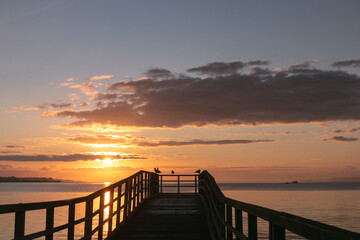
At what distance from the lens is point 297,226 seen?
3.09 meters

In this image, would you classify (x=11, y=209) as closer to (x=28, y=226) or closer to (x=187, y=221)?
(x=187, y=221)

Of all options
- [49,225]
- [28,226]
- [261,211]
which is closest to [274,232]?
[261,211]

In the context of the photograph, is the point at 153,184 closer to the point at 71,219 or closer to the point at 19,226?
the point at 71,219

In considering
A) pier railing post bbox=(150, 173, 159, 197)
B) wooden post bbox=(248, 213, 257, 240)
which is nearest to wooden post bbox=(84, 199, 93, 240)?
wooden post bbox=(248, 213, 257, 240)

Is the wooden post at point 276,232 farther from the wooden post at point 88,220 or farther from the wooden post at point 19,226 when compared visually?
the wooden post at point 88,220

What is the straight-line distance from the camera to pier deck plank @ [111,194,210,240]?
1095cm

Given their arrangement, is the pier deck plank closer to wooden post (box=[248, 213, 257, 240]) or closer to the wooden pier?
the wooden pier

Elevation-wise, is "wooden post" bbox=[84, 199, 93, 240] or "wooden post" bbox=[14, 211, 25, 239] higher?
"wooden post" bbox=[14, 211, 25, 239]

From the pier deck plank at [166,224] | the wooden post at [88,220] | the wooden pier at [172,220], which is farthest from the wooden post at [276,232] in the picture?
A: the pier deck plank at [166,224]

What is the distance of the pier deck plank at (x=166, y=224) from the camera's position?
1095 centimetres

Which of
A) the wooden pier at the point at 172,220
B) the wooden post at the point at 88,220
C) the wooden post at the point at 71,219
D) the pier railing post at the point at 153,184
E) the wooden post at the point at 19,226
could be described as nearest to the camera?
the wooden pier at the point at 172,220

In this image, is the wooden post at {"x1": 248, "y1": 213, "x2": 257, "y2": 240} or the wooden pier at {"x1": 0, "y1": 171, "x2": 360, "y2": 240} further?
the wooden post at {"x1": 248, "y1": 213, "x2": 257, "y2": 240}

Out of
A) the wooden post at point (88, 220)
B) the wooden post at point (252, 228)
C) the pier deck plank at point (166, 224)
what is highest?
the wooden post at point (252, 228)

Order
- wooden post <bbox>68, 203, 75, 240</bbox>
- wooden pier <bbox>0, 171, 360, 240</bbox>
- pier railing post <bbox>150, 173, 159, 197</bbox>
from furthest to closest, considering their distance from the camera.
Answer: pier railing post <bbox>150, 173, 159, 197</bbox> → wooden post <bbox>68, 203, 75, 240</bbox> → wooden pier <bbox>0, 171, 360, 240</bbox>
